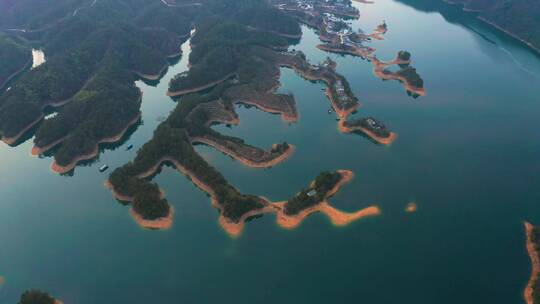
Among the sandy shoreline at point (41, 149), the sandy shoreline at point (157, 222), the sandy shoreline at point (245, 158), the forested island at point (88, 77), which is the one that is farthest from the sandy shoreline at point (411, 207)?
the sandy shoreline at point (41, 149)

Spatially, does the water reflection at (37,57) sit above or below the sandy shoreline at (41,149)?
below

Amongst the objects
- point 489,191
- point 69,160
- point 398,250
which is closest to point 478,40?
point 489,191

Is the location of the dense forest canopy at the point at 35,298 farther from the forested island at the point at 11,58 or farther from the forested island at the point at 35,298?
the forested island at the point at 11,58

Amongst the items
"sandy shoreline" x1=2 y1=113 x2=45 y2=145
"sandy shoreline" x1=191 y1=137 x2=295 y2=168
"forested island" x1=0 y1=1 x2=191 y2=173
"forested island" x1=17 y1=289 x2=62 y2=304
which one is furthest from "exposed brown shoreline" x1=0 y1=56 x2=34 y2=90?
"forested island" x1=17 y1=289 x2=62 y2=304

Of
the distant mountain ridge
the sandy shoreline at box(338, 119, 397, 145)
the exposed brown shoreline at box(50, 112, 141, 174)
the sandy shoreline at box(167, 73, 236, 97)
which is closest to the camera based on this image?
the exposed brown shoreline at box(50, 112, 141, 174)

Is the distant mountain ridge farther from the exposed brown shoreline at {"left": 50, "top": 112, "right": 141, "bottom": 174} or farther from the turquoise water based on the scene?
the exposed brown shoreline at {"left": 50, "top": 112, "right": 141, "bottom": 174}
